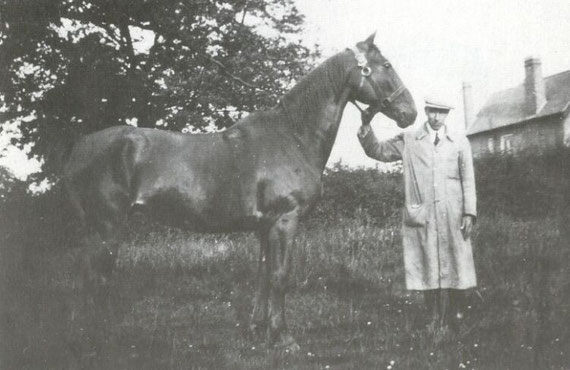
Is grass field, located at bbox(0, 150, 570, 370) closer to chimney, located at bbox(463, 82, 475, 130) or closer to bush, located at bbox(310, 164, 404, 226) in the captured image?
bush, located at bbox(310, 164, 404, 226)

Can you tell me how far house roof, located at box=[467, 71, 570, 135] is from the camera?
91.4 ft

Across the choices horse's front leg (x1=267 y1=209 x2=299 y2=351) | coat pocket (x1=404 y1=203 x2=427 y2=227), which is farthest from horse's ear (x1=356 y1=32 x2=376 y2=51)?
horse's front leg (x1=267 y1=209 x2=299 y2=351)

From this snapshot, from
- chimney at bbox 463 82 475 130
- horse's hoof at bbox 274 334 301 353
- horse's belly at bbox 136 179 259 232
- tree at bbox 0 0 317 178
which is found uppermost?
chimney at bbox 463 82 475 130

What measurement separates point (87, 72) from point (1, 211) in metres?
4.22

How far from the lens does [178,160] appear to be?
503 centimetres

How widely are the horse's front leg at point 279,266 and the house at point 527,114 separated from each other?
52.2ft

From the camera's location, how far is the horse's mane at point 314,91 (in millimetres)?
5250

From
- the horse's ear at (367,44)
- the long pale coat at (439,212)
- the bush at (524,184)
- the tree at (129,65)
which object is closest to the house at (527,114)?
the bush at (524,184)

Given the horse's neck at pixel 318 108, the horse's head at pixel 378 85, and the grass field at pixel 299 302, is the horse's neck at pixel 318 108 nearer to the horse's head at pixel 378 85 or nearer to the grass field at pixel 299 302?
the horse's head at pixel 378 85

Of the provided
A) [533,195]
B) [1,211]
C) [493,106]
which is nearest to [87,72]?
[1,211]

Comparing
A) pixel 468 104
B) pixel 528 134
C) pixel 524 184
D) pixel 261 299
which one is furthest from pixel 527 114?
pixel 261 299

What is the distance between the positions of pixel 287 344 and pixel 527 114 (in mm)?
30998

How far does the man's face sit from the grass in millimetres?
1967

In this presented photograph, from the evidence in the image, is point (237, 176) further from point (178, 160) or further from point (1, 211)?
point (1, 211)
